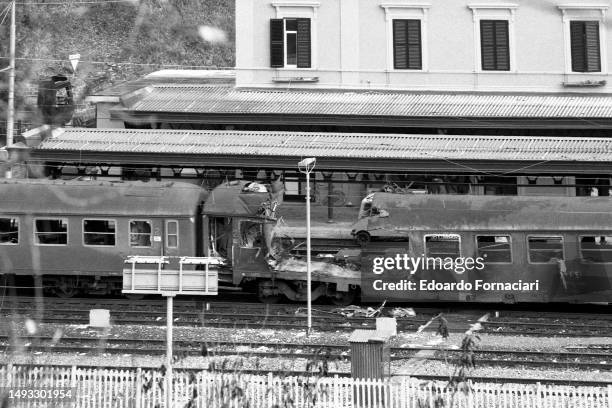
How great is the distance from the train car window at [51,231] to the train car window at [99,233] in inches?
23.0

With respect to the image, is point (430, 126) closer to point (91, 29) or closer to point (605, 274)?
point (605, 274)

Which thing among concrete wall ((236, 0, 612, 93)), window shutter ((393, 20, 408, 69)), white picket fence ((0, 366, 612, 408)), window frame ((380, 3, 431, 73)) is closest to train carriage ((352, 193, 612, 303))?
concrete wall ((236, 0, 612, 93))

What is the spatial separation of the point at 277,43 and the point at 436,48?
18.5 feet

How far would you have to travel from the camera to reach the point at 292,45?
110 feet

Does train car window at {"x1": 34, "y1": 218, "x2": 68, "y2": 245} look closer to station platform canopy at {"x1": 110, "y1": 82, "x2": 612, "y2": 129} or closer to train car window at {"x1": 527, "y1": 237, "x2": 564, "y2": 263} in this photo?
station platform canopy at {"x1": 110, "y1": 82, "x2": 612, "y2": 129}

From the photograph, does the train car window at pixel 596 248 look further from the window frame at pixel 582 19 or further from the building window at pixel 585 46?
the building window at pixel 585 46

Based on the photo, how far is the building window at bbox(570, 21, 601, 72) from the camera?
3294cm

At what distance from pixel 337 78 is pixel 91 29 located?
23548 millimetres

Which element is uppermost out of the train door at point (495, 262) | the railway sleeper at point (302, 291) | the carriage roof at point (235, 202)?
the carriage roof at point (235, 202)

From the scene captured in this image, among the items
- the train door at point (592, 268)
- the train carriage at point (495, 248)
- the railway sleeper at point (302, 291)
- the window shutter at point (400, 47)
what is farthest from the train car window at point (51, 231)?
the train door at point (592, 268)

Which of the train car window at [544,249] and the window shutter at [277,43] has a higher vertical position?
the window shutter at [277,43]

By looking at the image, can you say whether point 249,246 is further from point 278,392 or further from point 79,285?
point 278,392

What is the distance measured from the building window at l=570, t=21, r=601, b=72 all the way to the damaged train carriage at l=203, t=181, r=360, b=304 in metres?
13.4

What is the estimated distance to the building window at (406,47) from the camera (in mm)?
33219
